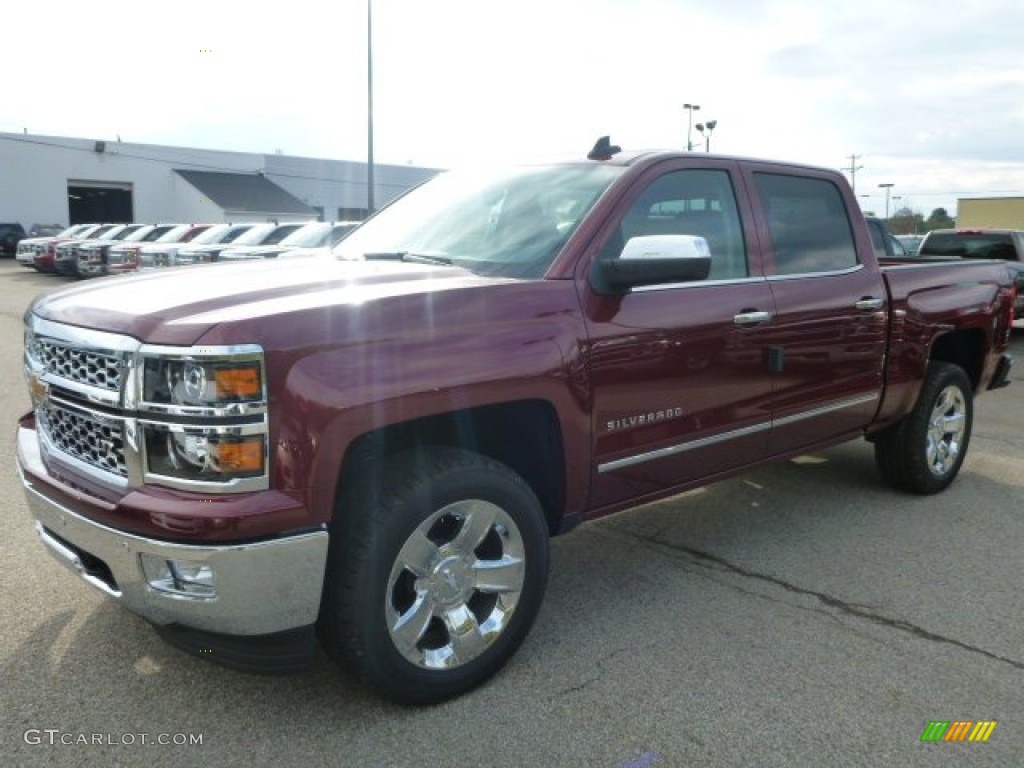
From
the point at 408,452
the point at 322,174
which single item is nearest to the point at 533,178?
the point at 408,452

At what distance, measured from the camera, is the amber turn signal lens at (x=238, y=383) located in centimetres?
244

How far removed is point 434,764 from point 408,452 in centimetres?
98

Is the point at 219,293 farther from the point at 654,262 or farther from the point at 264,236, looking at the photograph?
the point at 264,236

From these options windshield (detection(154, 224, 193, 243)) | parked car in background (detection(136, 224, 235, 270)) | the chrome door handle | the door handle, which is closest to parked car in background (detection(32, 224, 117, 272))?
windshield (detection(154, 224, 193, 243))

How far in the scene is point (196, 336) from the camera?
244 centimetres

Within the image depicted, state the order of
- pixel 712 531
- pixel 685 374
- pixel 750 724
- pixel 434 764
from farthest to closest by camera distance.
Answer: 1. pixel 712 531
2. pixel 685 374
3. pixel 750 724
4. pixel 434 764

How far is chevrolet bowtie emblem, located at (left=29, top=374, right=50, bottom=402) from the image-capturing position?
3008mm

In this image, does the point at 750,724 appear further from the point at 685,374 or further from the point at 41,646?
the point at 41,646

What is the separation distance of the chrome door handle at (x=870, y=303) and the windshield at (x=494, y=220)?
1.74 metres

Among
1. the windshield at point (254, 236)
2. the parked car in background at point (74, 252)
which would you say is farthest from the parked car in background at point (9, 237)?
the windshield at point (254, 236)

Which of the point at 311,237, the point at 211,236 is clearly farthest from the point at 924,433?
the point at 211,236

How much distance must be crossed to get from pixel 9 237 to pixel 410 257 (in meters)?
41.3

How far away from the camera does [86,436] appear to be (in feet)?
9.21

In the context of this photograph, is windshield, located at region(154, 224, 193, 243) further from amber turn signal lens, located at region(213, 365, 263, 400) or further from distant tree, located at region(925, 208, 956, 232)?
distant tree, located at region(925, 208, 956, 232)
